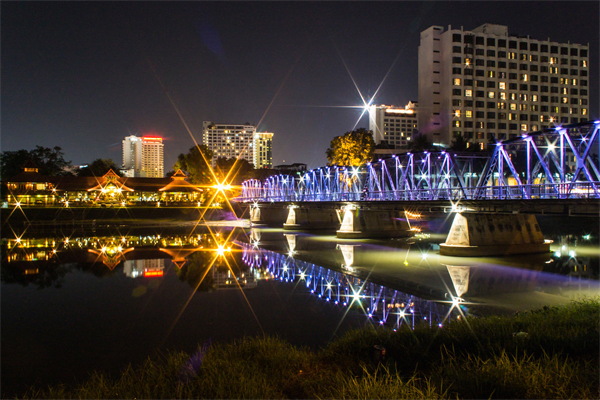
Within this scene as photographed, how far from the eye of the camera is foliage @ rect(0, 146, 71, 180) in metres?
130

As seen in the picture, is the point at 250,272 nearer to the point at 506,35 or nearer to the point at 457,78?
the point at 457,78

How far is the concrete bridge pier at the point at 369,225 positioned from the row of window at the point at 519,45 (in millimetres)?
79541

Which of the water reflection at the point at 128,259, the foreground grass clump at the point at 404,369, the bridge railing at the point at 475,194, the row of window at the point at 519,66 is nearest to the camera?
the foreground grass clump at the point at 404,369

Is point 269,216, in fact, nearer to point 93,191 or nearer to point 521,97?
point 93,191

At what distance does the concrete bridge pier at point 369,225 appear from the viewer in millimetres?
60219

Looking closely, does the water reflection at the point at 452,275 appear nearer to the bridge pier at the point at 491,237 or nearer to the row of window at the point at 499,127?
the bridge pier at the point at 491,237

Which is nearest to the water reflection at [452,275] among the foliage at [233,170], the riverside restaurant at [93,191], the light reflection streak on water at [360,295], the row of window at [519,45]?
the light reflection streak on water at [360,295]

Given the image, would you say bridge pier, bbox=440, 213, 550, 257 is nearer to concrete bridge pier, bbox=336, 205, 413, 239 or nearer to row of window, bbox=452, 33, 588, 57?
concrete bridge pier, bbox=336, 205, 413, 239

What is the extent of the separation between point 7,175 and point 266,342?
138m

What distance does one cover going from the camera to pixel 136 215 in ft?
344

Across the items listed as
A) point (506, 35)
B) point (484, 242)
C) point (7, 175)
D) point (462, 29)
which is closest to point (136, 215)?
point (7, 175)

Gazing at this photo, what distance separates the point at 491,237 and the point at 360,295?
18280 mm

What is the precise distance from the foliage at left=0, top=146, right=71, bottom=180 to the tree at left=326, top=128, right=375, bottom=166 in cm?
7884

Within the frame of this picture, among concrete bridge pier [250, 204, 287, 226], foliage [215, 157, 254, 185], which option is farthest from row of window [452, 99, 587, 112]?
foliage [215, 157, 254, 185]
